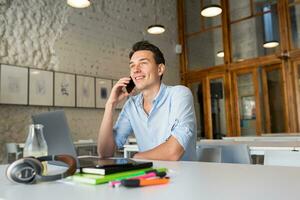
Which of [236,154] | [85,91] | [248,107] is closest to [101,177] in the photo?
[236,154]

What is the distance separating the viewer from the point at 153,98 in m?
1.92

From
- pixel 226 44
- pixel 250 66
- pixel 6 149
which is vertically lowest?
pixel 6 149

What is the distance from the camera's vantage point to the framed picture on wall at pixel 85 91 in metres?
6.08

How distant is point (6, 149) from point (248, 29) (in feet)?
20.2

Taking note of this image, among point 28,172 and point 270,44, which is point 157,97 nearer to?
point 28,172

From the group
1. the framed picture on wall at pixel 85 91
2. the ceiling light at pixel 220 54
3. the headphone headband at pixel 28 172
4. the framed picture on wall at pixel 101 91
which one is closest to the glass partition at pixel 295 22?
the ceiling light at pixel 220 54

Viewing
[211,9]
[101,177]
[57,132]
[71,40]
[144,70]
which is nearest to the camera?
[101,177]

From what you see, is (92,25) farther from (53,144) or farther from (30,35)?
(53,144)

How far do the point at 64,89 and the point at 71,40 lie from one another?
1072 mm

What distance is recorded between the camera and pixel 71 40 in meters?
6.18

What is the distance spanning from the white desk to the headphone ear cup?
24mm

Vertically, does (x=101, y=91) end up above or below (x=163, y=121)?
above

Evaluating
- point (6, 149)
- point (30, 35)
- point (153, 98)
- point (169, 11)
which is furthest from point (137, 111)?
point (169, 11)

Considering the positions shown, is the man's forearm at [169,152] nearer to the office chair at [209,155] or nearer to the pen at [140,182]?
the office chair at [209,155]
